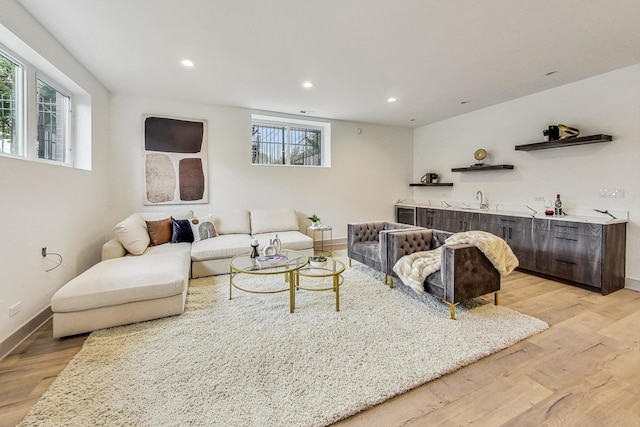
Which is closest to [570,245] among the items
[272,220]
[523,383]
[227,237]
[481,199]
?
[481,199]

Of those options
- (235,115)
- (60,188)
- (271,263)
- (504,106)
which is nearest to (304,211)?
(235,115)

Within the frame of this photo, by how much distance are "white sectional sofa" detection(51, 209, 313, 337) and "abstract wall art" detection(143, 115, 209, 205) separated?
432mm

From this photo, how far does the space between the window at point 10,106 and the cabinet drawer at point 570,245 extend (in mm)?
5932

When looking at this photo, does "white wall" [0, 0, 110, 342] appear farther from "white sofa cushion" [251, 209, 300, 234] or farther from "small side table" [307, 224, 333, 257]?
→ "small side table" [307, 224, 333, 257]

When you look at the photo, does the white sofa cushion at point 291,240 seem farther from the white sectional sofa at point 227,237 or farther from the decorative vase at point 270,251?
the decorative vase at point 270,251

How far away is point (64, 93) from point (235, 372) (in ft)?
12.4

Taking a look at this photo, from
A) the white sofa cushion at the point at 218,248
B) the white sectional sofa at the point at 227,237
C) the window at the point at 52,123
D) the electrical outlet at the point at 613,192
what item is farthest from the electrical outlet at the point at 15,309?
the electrical outlet at the point at 613,192

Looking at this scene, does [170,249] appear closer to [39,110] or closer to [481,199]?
[39,110]

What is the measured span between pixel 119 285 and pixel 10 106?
185cm

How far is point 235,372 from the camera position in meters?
1.79

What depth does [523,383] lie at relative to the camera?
67.9 inches

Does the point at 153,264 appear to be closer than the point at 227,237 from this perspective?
Yes

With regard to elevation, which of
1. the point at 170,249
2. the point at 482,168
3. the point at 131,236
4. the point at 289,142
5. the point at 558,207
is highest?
the point at 289,142

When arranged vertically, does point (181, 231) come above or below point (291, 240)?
above
